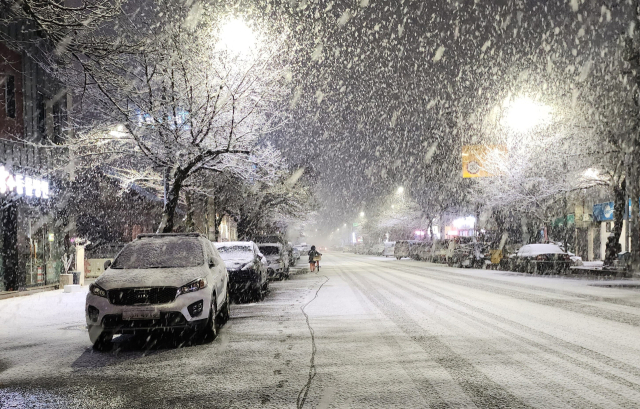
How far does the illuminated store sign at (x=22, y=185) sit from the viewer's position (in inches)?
686

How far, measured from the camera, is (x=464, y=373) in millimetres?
6355

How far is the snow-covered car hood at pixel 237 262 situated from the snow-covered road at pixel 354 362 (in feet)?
10.4

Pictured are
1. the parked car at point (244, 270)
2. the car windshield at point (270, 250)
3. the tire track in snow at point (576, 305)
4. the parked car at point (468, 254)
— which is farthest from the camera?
the parked car at point (468, 254)

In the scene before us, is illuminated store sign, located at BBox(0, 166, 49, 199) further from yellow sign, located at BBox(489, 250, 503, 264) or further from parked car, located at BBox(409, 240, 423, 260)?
parked car, located at BBox(409, 240, 423, 260)

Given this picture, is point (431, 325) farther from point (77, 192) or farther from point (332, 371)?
point (77, 192)

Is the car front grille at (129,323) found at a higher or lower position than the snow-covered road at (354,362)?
higher

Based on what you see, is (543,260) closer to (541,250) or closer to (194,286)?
(541,250)

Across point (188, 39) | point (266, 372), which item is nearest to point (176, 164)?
point (188, 39)

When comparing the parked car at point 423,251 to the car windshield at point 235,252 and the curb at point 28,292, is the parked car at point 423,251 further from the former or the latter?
the curb at point 28,292

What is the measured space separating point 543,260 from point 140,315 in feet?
81.4

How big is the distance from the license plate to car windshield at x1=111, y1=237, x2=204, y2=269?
132cm

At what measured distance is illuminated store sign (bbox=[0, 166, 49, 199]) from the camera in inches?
686

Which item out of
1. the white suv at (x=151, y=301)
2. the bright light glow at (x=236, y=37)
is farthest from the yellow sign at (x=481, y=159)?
the white suv at (x=151, y=301)

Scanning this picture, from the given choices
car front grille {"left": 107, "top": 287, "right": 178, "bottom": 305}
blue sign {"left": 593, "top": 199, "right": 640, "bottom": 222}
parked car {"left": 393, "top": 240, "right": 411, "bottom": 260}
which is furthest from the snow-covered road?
parked car {"left": 393, "top": 240, "right": 411, "bottom": 260}
